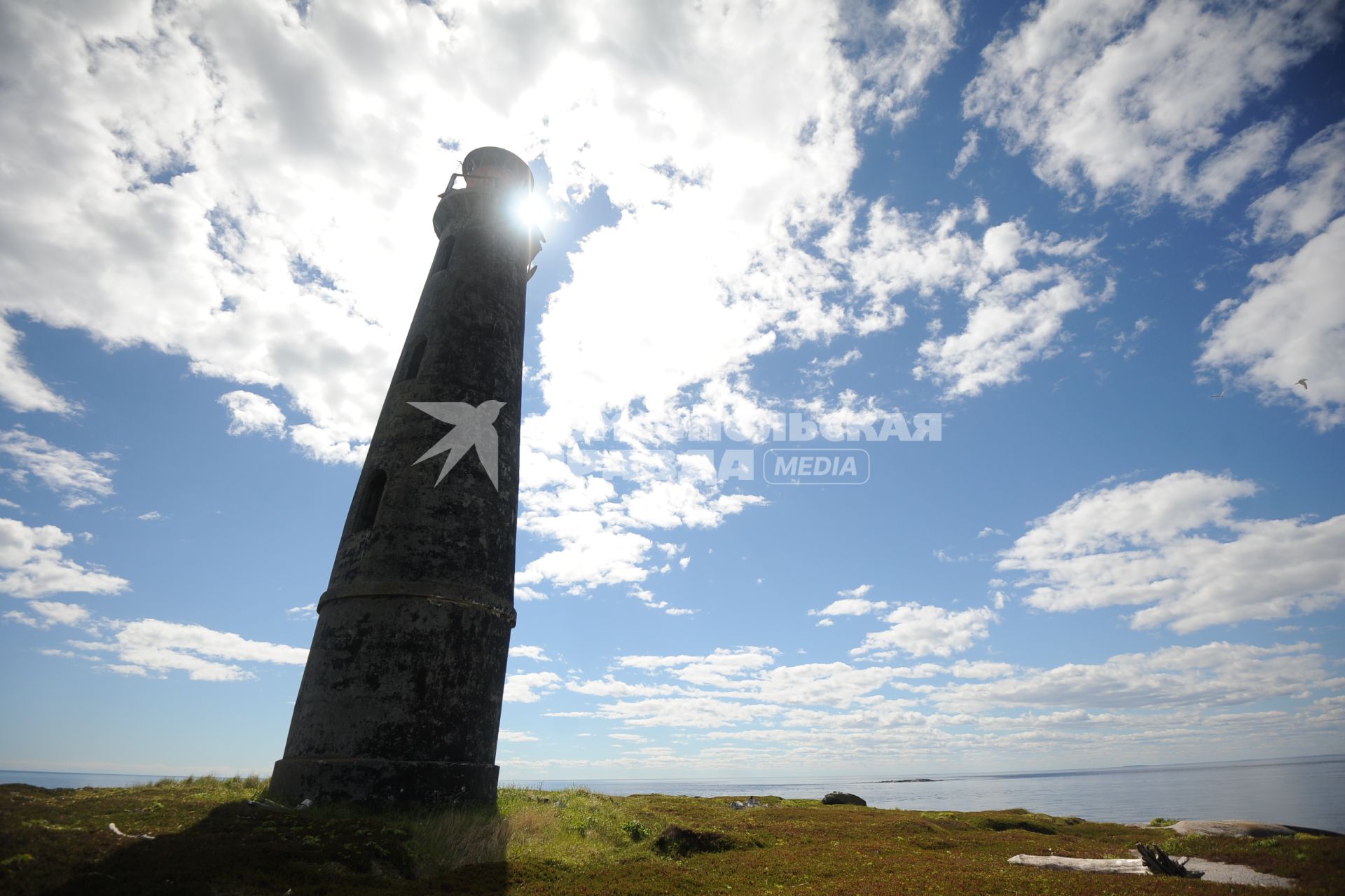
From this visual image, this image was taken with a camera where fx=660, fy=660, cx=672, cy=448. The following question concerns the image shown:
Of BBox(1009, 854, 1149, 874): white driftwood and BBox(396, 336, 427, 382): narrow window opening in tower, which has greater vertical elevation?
BBox(396, 336, 427, 382): narrow window opening in tower

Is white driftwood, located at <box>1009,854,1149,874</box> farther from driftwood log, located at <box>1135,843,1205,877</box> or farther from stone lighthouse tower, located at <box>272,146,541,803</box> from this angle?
stone lighthouse tower, located at <box>272,146,541,803</box>

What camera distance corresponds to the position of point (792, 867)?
12.6 metres

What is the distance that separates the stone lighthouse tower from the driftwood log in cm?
1136

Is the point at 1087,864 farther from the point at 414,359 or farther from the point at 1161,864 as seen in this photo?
the point at 414,359

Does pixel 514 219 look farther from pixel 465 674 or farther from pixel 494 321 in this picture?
pixel 465 674

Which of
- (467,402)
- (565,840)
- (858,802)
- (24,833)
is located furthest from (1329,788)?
(24,833)

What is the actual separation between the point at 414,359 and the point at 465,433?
9.10 ft

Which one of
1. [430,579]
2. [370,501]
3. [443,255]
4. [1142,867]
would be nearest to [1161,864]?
[1142,867]

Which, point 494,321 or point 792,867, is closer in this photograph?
point 792,867

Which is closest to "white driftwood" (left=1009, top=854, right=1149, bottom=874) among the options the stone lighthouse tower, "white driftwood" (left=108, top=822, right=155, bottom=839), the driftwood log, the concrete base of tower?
the driftwood log

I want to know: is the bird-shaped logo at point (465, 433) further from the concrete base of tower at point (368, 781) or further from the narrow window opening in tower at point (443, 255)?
the concrete base of tower at point (368, 781)

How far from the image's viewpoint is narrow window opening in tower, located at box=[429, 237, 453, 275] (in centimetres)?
1727

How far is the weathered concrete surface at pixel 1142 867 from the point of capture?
7764 millimetres

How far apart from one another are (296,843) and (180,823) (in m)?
1.71
